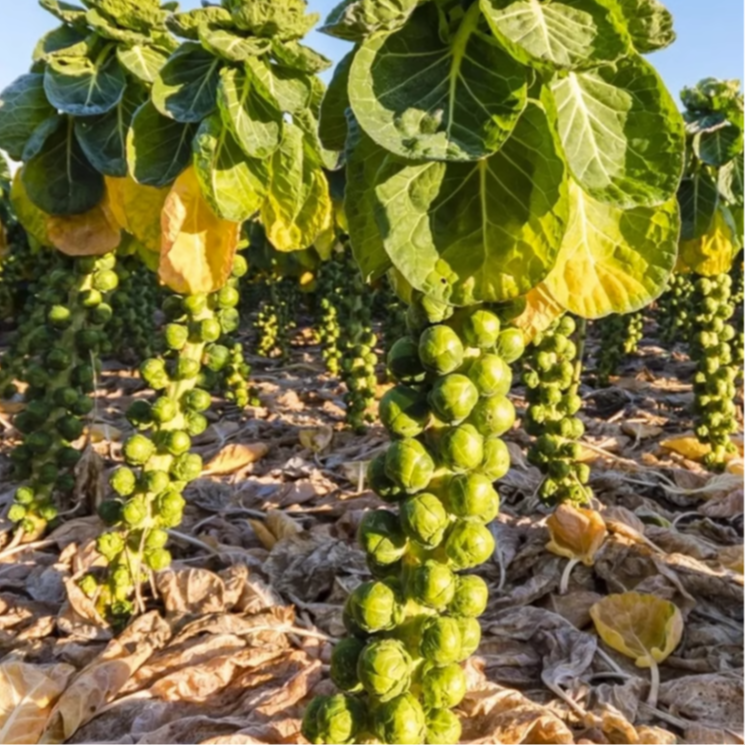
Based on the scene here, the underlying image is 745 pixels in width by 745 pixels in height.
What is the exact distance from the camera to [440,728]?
1317mm

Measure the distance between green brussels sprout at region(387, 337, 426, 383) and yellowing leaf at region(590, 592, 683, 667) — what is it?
4.72 ft

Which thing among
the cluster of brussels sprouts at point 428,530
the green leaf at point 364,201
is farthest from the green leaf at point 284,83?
the cluster of brussels sprouts at point 428,530

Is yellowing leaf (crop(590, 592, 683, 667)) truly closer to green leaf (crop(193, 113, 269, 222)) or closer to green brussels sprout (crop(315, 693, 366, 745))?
green brussels sprout (crop(315, 693, 366, 745))

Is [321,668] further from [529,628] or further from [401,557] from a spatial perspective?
[401,557]

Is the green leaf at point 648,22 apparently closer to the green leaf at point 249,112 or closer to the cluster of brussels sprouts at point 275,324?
the green leaf at point 249,112

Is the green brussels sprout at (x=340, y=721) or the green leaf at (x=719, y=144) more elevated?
the green leaf at (x=719, y=144)

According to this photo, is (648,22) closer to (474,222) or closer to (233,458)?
(474,222)

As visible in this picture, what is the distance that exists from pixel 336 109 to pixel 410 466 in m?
0.61

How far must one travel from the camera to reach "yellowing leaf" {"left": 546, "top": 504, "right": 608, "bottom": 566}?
9.00ft

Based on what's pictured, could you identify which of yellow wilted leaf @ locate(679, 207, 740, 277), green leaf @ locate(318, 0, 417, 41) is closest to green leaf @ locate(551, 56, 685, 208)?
green leaf @ locate(318, 0, 417, 41)

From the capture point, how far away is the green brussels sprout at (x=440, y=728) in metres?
1.32

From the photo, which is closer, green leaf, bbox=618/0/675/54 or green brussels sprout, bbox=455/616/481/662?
green leaf, bbox=618/0/675/54

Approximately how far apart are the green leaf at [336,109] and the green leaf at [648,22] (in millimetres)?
419

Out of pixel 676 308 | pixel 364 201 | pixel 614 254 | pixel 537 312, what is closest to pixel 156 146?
pixel 364 201
